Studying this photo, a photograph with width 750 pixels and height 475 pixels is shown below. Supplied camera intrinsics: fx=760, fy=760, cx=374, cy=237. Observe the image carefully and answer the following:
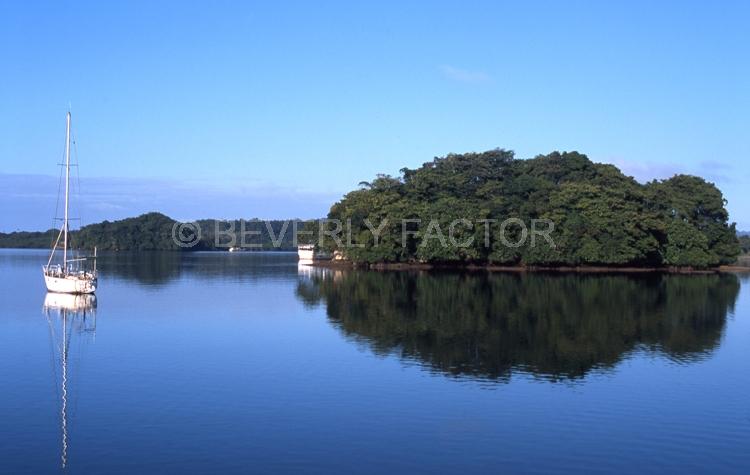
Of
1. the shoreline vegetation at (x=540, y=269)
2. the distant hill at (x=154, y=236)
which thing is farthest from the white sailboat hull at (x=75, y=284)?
the distant hill at (x=154, y=236)

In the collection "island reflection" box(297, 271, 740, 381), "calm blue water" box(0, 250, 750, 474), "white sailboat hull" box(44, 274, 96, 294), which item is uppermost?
"white sailboat hull" box(44, 274, 96, 294)

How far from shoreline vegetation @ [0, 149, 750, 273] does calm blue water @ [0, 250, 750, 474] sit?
31.5 metres

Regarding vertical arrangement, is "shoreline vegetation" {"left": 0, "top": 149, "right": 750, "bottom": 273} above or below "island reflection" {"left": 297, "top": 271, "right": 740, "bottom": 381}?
above

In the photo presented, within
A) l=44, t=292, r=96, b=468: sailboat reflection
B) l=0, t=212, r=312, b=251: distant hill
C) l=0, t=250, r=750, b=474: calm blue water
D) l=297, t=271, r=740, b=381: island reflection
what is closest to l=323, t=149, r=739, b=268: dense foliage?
l=297, t=271, r=740, b=381: island reflection

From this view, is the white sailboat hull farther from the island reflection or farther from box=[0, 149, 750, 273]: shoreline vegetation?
box=[0, 149, 750, 273]: shoreline vegetation

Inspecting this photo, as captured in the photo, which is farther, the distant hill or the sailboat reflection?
the distant hill

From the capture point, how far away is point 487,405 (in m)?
15.1

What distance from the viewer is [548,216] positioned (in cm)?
6612

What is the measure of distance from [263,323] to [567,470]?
18.4 m

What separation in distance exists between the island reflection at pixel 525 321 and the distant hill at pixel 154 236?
8901 cm

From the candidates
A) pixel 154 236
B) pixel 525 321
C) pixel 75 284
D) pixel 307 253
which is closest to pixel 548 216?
pixel 307 253

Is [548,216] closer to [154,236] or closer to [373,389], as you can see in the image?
[373,389]

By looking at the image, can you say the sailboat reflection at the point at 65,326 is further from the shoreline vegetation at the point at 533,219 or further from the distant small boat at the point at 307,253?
the distant small boat at the point at 307,253

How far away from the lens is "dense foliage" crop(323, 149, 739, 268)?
6462cm
